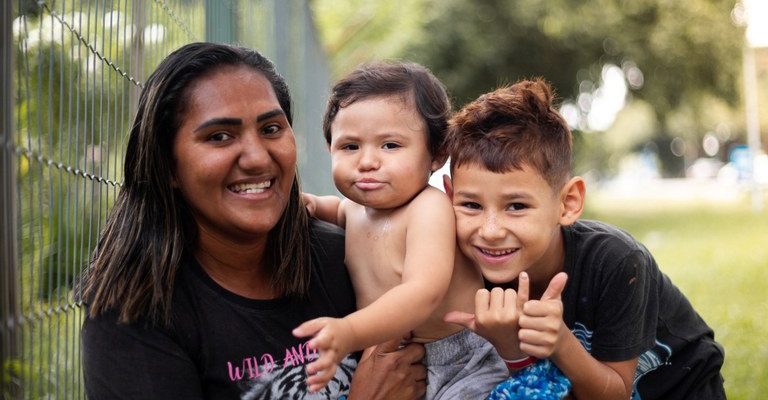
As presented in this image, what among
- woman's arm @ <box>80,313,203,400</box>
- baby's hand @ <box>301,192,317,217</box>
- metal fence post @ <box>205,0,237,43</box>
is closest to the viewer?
woman's arm @ <box>80,313,203,400</box>

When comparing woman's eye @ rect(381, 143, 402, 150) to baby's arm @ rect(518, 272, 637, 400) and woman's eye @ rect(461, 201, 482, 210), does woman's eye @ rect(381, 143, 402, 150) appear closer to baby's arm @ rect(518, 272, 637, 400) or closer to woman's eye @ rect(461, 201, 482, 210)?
woman's eye @ rect(461, 201, 482, 210)

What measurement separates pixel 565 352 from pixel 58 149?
141 cm

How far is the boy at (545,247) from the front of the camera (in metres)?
2.79

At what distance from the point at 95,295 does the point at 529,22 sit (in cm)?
1993

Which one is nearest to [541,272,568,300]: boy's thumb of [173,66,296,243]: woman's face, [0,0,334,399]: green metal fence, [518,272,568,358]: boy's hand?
[518,272,568,358]: boy's hand

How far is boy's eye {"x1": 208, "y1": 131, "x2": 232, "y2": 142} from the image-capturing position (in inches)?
106

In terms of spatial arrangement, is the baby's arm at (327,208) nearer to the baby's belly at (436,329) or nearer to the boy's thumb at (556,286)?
the baby's belly at (436,329)

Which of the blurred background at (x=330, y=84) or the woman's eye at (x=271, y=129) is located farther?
the woman's eye at (x=271, y=129)

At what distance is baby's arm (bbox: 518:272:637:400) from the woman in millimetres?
456

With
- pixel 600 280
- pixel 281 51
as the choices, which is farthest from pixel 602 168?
pixel 600 280

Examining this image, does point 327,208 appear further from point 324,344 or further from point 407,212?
point 324,344

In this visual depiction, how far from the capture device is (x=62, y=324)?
2828 mm

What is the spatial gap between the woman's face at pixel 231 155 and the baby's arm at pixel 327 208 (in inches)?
24.4

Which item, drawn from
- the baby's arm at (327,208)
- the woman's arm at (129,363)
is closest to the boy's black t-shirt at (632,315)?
the baby's arm at (327,208)
